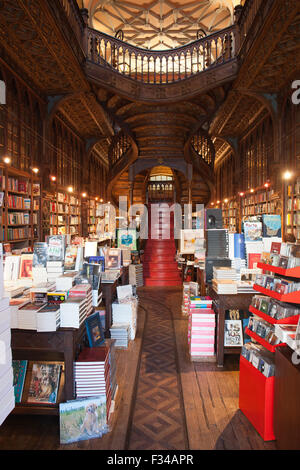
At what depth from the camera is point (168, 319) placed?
549cm

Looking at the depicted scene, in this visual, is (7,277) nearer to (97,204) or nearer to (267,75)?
(267,75)

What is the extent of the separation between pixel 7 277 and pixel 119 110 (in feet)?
24.8

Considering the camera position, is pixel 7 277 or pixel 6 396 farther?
pixel 7 277

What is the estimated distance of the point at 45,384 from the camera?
102 inches

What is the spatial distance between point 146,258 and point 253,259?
661cm

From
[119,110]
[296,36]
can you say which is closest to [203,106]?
[119,110]

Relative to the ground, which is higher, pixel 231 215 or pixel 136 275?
pixel 231 215

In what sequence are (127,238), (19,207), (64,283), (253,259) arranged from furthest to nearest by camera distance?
(127,238) → (19,207) → (253,259) → (64,283)

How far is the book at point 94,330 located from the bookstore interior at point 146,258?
19 millimetres

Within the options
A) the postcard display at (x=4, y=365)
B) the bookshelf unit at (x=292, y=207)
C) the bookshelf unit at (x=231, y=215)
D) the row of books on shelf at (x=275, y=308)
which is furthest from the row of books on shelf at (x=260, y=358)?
the bookshelf unit at (x=231, y=215)

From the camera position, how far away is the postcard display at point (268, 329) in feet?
7.14

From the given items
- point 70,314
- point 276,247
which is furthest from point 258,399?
point 70,314

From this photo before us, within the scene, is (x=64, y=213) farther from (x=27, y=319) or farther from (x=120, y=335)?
(x=27, y=319)

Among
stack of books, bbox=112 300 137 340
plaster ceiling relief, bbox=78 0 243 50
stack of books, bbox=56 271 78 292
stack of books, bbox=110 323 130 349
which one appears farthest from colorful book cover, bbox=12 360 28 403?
plaster ceiling relief, bbox=78 0 243 50
